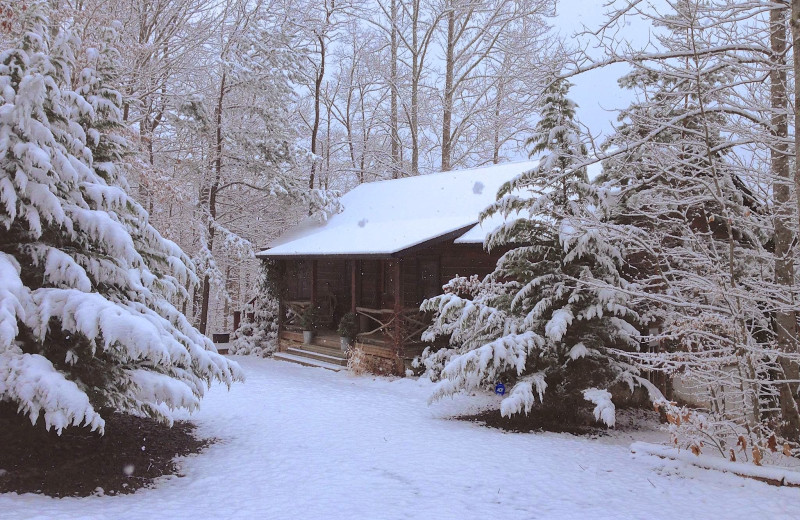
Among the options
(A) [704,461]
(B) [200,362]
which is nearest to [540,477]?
(A) [704,461]

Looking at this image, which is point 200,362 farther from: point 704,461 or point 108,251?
point 704,461

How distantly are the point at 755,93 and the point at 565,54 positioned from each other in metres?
2.76

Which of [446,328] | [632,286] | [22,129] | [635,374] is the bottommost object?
[635,374]

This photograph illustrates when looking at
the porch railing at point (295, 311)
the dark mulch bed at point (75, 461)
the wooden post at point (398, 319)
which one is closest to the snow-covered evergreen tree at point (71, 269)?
the dark mulch bed at point (75, 461)

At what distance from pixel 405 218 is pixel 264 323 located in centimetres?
657

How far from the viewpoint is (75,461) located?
6.87m

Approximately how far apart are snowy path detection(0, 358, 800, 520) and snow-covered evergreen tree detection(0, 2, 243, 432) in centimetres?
104

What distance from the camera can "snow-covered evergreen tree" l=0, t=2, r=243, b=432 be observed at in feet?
19.2

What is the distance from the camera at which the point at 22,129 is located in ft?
20.5

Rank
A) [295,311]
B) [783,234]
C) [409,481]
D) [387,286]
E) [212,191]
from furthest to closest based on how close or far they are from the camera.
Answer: [212,191]
[295,311]
[387,286]
[783,234]
[409,481]

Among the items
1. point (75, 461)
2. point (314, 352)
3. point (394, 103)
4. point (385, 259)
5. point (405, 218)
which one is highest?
point (394, 103)

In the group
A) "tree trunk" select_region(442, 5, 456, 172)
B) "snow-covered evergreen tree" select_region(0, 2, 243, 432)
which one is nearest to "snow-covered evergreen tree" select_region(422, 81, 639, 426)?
"snow-covered evergreen tree" select_region(0, 2, 243, 432)

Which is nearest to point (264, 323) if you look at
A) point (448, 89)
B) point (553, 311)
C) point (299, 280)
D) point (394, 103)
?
point (299, 280)

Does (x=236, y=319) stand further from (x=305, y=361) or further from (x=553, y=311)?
(x=553, y=311)
